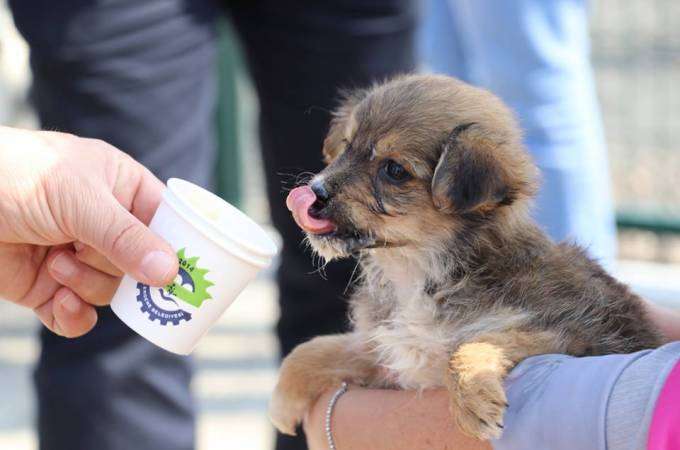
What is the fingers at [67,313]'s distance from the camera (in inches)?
105

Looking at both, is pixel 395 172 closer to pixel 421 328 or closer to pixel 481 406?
pixel 421 328

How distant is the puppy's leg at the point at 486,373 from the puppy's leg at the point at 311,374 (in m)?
0.52

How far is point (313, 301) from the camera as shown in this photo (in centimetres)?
364

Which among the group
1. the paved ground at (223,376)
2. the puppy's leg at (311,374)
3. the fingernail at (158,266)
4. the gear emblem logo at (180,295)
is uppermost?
the fingernail at (158,266)

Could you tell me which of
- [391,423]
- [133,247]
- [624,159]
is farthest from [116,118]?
[624,159]

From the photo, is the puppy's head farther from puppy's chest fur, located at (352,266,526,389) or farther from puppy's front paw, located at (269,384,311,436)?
puppy's front paw, located at (269,384,311,436)

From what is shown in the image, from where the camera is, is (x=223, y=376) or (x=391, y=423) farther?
(x=223, y=376)

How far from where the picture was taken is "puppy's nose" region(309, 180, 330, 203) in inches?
94.3

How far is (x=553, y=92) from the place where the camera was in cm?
407

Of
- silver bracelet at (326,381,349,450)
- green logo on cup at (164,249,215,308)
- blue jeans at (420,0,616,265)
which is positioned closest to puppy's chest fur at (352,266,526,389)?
silver bracelet at (326,381,349,450)

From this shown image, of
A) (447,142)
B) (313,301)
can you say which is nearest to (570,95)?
(313,301)

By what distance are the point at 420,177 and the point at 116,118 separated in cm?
113

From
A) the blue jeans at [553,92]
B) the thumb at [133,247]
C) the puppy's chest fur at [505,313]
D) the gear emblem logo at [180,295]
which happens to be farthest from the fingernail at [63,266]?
the blue jeans at [553,92]

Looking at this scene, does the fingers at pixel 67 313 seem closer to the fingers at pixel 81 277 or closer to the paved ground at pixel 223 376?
the fingers at pixel 81 277
